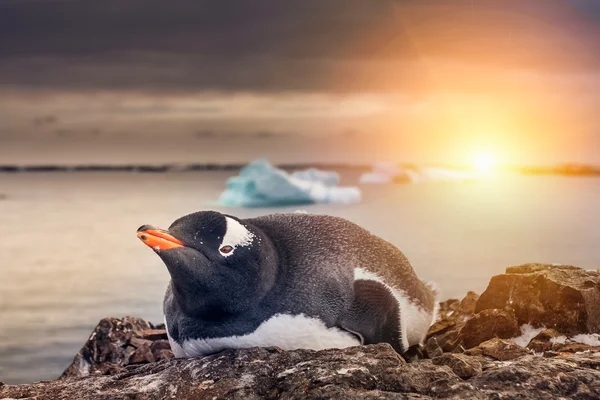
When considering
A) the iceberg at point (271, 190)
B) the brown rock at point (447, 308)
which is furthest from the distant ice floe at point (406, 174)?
the brown rock at point (447, 308)

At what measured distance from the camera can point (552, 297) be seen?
4449mm

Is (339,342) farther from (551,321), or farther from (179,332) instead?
(551,321)

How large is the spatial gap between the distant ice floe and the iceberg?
10.7ft

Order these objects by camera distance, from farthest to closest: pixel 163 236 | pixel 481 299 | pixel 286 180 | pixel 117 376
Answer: pixel 286 180 → pixel 481 299 → pixel 117 376 → pixel 163 236

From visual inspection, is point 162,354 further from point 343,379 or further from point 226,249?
point 343,379

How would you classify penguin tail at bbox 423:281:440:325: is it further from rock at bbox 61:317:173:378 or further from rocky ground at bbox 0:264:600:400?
rock at bbox 61:317:173:378

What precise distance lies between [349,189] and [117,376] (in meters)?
13.2

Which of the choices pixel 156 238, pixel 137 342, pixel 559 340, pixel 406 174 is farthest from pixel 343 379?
pixel 406 174

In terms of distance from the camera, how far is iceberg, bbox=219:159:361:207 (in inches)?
586

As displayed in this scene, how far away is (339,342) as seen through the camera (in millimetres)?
4043

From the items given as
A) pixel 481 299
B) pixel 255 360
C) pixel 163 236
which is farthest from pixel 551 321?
pixel 163 236

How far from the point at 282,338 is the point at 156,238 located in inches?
30.9

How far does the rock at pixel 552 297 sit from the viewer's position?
171 inches

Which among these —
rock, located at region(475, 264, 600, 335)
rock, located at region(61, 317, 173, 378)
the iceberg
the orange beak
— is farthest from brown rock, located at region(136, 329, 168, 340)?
the iceberg
